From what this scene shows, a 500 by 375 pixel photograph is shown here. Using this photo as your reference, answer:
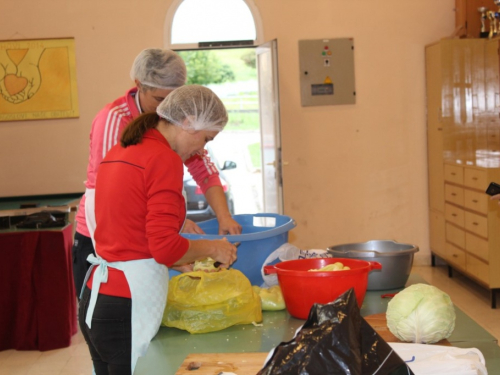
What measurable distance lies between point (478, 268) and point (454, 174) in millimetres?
895

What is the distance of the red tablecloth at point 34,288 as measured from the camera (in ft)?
14.0

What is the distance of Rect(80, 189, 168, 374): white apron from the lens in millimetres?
1939

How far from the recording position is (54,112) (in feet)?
19.7

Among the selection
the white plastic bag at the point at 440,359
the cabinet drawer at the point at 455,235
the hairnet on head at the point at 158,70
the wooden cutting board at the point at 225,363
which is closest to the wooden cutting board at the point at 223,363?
the wooden cutting board at the point at 225,363

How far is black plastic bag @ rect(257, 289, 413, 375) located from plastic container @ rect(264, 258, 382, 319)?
59cm

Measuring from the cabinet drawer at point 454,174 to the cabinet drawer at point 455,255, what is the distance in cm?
58

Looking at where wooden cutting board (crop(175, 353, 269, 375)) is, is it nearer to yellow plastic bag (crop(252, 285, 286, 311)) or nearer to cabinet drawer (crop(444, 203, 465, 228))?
yellow plastic bag (crop(252, 285, 286, 311))

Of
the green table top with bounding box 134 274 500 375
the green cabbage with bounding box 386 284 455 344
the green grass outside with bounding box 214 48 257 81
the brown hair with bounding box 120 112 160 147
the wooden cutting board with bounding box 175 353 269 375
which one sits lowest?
the green table top with bounding box 134 274 500 375

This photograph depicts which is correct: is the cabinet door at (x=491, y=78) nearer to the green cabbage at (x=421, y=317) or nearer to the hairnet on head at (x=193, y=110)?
the hairnet on head at (x=193, y=110)

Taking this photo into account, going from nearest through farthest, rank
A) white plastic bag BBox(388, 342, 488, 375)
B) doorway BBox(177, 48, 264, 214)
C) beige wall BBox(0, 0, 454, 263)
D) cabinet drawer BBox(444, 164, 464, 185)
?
white plastic bag BBox(388, 342, 488, 375)
cabinet drawer BBox(444, 164, 464, 185)
beige wall BBox(0, 0, 454, 263)
doorway BBox(177, 48, 264, 214)

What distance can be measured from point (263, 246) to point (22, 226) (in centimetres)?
263

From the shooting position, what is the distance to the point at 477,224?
4.94m

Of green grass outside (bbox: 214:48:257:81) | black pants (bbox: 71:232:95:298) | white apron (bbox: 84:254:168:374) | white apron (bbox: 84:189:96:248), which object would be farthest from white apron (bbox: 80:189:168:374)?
green grass outside (bbox: 214:48:257:81)

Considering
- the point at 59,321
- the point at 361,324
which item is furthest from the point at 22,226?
the point at 361,324
